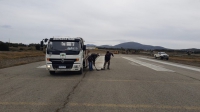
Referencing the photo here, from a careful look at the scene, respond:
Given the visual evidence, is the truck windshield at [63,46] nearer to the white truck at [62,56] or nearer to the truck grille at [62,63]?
the white truck at [62,56]

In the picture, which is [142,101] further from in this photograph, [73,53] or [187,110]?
[73,53]

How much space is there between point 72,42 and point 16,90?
20.1ft

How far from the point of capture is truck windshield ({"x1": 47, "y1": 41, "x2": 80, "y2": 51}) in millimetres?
13938

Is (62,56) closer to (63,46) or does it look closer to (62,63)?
(62,63)

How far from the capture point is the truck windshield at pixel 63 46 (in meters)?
13.9

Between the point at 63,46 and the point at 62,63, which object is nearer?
the point at 62,63

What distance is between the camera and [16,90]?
8.84 meters

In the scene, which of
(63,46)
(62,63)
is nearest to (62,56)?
(62,63)

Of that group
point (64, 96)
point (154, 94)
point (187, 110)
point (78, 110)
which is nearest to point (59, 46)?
point (64, 96)

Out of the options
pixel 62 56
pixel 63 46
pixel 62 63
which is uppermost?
pixel 63 46

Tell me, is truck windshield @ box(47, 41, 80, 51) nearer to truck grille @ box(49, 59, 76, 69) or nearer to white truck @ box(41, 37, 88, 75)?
white truck @ box(41, 37, 88, 75)

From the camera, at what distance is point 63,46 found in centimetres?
1412

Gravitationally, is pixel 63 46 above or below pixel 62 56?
above

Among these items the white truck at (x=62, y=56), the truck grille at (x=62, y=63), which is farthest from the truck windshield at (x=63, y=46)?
the truck grille at (x=62, y=63)
